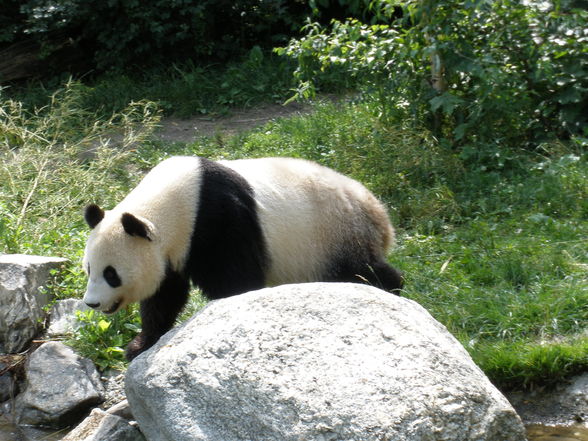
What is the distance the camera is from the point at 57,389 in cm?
510

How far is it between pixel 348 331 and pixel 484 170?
395 cm

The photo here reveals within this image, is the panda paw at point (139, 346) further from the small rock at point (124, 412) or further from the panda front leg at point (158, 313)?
the small rock at point (124, 412)

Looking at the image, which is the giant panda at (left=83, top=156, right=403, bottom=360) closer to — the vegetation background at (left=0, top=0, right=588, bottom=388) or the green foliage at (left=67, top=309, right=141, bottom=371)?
the green foliage at (left=67, top=309, right=141, bottom=371)

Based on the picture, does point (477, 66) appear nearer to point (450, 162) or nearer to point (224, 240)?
point (450, 162)

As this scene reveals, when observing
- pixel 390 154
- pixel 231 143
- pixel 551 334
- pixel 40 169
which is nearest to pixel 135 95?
pixel 231 143

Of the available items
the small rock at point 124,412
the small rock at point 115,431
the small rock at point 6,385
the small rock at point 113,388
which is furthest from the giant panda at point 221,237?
the small rock at point 6,385

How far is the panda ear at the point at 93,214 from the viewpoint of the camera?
181 inches

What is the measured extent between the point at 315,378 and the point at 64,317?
290 cm

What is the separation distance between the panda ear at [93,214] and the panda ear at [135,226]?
1.06 ft

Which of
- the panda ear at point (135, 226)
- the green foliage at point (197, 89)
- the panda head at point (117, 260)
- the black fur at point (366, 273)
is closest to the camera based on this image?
the panda ear at point (135, 226)

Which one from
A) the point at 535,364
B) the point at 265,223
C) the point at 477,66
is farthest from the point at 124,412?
the point at 477,66

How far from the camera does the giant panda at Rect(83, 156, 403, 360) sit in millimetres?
4480

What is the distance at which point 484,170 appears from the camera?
278 inches

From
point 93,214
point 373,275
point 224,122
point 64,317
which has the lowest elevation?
point 224,122
